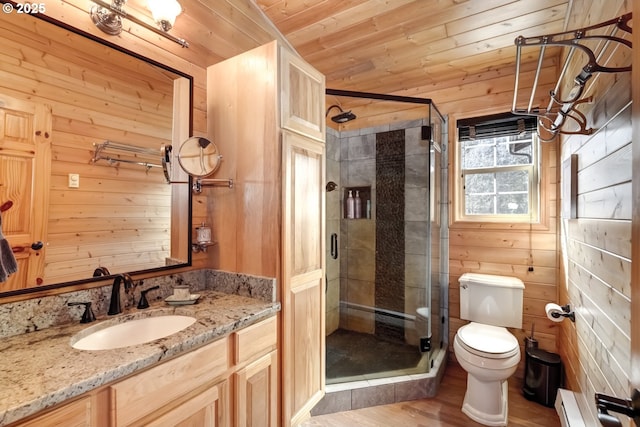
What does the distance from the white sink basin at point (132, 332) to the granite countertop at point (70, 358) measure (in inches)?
1.1

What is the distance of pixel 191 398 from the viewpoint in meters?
1.08

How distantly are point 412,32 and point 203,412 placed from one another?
2587mm

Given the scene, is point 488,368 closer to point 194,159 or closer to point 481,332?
point 481,332

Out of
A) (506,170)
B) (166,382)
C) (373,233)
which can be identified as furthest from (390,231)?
(166,382)

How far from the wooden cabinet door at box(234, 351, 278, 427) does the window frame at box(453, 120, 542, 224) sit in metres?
2.08

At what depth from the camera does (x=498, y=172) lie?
8.47 feet

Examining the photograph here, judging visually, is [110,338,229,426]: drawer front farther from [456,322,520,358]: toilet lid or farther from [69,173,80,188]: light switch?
[456,322,520,358]: toilet lid

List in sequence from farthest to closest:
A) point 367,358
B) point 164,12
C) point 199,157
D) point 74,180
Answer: point 367,358, point 199,157, point 164,12, point 74,180

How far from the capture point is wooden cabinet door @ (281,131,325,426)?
152 cm

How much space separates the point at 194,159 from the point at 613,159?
1.88 metres

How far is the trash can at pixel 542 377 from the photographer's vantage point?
204cm

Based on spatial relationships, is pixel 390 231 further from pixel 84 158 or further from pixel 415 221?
pixel 84 158

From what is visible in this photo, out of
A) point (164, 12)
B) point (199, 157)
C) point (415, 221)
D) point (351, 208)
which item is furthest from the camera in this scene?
point (351, 208)

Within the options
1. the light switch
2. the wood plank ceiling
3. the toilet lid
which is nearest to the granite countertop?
the light switch
